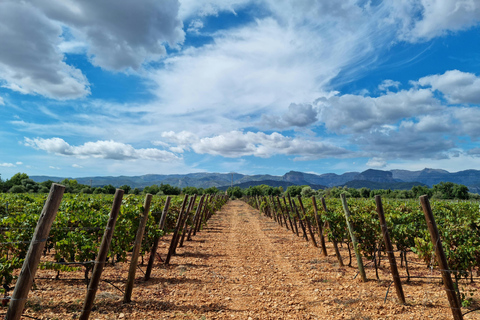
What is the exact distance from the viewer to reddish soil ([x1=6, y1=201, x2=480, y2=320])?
17.2ft

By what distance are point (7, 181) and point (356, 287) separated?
9981 centimetres

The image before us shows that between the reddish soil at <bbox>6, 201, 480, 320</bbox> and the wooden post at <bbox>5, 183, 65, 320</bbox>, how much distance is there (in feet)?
6.11

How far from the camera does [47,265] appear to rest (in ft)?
17.2

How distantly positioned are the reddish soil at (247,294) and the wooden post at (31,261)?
1.86 meters

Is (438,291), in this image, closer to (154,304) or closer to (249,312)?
(249,312)

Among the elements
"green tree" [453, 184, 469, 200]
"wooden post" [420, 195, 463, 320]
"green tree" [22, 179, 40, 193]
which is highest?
"green tree" [22, 179, 40, 193]

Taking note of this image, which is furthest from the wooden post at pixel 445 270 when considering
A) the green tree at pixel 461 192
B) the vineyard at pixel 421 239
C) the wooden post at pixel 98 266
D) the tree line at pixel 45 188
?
the green tree at pixel 461 192

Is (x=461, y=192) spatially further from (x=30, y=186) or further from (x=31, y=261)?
(x=30, y=186)

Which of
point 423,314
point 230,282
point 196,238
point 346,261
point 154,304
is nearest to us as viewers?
point 423,314

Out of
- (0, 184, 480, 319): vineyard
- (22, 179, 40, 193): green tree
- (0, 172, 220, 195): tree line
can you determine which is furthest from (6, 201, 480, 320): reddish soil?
(22, 179, 40, 193): green tree

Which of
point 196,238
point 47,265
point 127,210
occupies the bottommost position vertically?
point 196,238

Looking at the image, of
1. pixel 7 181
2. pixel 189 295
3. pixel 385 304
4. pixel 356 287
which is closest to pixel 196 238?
pixel 189 295

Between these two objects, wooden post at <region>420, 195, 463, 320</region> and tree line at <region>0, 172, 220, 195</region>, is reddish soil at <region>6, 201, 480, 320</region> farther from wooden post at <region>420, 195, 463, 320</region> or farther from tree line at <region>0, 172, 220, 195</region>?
tree line at <region>0, 172, 220, 195</region>

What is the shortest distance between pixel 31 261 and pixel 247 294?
4.46 m
